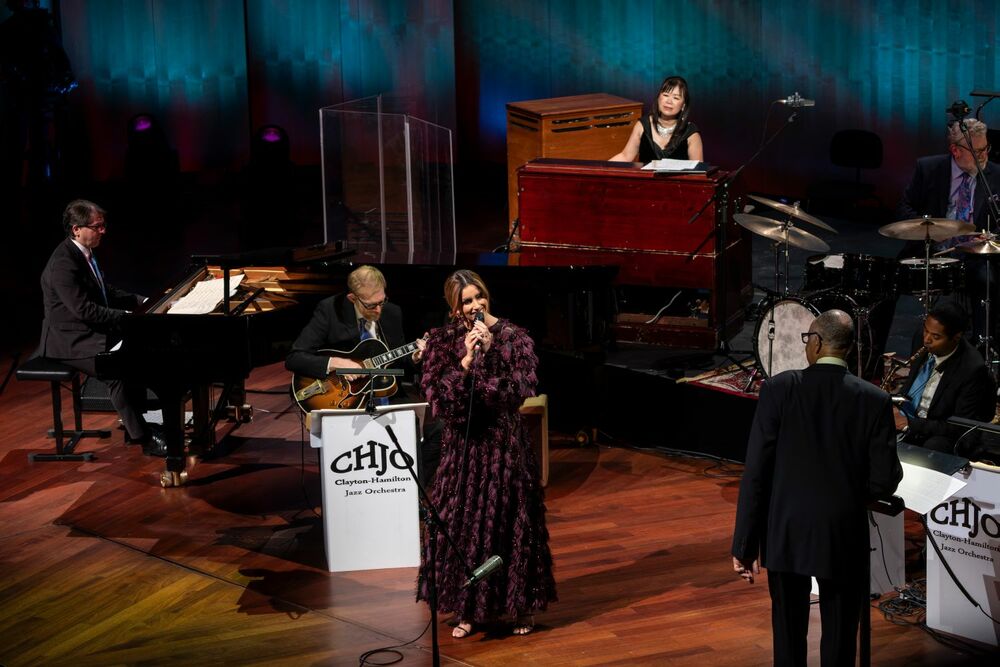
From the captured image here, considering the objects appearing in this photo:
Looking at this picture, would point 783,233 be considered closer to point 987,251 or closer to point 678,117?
point 987,251

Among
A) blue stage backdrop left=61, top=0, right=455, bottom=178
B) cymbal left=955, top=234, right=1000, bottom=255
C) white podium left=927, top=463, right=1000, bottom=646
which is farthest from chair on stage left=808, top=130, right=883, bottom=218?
white podium left=927, top=463, right=1000, bottom=646

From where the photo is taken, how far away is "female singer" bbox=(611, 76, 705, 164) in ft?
27.1

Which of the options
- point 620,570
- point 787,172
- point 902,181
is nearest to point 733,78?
point 787,172

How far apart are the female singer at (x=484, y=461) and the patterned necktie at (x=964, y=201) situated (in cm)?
376

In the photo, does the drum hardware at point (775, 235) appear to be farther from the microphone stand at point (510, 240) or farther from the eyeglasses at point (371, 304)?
the eyeglasses at point (371, 304)

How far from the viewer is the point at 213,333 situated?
660 centimetres

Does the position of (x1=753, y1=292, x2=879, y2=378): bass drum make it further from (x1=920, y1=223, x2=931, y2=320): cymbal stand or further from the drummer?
the drummer

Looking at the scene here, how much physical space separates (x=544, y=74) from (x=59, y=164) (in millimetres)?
4876

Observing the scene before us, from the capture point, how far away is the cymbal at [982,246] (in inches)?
272

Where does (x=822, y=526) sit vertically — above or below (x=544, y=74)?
below

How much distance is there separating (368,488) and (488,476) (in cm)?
98

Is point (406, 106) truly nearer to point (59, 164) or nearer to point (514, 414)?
point (514, 414)

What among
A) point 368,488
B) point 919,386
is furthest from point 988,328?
point 368,488

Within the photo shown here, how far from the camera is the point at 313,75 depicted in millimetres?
13688
